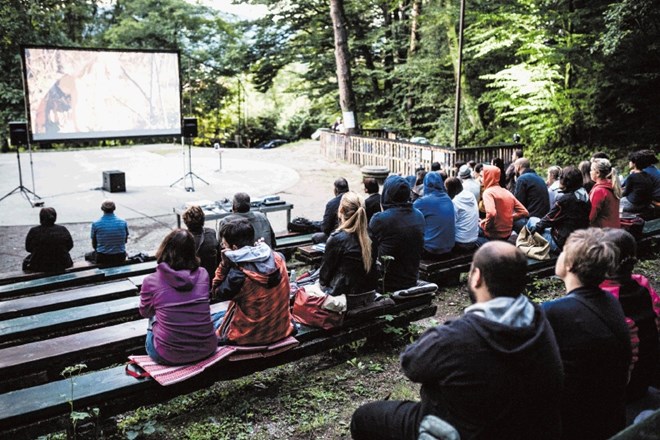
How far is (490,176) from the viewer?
6949 millimetres

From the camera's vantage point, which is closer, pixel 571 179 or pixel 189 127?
A: pixel 571 179

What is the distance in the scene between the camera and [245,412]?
142 inches

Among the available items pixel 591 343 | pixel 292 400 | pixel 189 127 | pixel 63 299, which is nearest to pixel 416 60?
pixel 189 127

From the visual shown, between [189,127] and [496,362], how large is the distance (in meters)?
12.5

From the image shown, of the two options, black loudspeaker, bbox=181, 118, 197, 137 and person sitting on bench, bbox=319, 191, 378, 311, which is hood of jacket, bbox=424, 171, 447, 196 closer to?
person sitting on bench, bbox=319, 191, 378, 311

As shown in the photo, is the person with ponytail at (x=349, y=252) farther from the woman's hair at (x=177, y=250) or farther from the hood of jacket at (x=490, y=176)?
the hood of jacket at (x=490, y=176)

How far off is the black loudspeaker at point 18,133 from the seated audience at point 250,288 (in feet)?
30.2

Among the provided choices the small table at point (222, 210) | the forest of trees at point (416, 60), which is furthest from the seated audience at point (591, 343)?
the forest of trees at point (416, 60)

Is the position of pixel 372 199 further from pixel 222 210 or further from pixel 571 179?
pixel 222 210

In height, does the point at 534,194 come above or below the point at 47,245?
above

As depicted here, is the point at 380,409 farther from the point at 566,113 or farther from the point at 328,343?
the point at 566,113

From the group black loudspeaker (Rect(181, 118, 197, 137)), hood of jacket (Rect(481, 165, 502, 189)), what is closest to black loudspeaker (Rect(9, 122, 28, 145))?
black loudspeaker (Rect(181, 118, 197, 137))

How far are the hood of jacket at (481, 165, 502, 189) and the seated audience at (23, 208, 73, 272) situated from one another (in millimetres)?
5136

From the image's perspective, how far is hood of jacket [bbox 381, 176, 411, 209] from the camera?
4828mm
